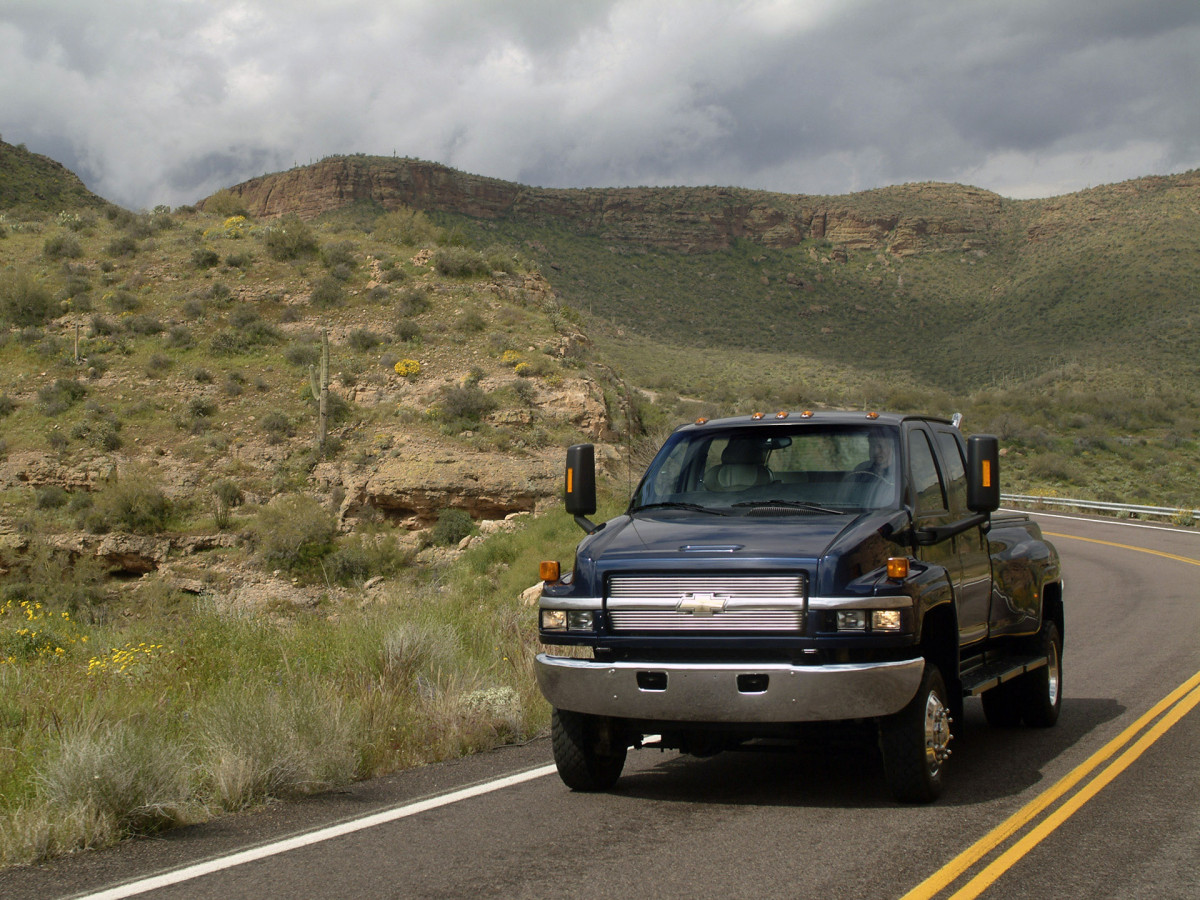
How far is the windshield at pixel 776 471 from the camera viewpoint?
640cm

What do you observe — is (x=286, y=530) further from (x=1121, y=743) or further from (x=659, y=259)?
(x=659, y=259)

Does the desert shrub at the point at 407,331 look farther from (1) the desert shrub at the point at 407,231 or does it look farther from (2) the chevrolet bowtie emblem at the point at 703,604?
(2) the chevrolet bowtie emblem at the point at 703,604

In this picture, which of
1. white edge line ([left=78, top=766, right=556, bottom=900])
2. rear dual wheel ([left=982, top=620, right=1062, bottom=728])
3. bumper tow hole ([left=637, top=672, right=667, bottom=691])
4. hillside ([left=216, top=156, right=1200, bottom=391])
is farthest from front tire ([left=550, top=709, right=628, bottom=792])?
hillside ([left=216, top=156, right=1200, bottom=391])

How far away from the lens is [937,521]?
21.8 feet

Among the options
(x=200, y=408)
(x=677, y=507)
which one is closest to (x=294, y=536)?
Answer: (x=200, y=408)

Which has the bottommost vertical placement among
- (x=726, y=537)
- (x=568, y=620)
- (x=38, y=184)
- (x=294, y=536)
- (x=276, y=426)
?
(x=294, y=536)

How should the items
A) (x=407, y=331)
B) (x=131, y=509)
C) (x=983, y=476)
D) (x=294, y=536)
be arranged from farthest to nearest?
(x=407, y=331)
(x=131, y=509)
(x=294, y=536)
(x=983, y=476)

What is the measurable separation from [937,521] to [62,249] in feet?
137

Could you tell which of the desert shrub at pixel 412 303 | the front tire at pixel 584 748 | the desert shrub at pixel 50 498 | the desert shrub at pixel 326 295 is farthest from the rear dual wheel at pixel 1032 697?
the desert shrub at pixel 326 295

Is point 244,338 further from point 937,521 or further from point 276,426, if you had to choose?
point 937,521

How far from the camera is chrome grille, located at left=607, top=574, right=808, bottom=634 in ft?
17.4

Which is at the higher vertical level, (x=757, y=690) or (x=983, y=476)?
(x=983, y=476)

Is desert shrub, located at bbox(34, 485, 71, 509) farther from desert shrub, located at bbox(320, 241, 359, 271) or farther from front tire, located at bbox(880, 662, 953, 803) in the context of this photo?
front tire, located at bbox(880, 662, 953, 803)

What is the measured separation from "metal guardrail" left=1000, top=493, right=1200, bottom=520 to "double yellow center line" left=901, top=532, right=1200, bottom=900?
94.3 ft
